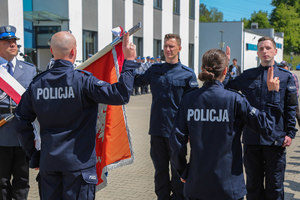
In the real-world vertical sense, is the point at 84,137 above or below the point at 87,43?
below

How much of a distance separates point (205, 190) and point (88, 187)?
938mm

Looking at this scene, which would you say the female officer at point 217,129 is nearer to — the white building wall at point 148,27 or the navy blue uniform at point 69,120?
the navy blue uniform at point 69,120

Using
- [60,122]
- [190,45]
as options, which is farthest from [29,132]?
[190,45]

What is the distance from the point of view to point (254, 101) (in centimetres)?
407

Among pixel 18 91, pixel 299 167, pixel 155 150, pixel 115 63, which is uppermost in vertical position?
pixel 115 63

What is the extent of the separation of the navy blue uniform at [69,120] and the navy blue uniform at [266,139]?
1.71 meters

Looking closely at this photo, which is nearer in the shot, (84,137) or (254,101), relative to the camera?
(84,137)

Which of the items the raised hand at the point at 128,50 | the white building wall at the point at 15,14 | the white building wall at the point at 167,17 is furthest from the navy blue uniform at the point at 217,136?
the white building wall at the point at 167,17

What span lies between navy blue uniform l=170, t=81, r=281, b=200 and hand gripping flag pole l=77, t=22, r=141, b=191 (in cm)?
102

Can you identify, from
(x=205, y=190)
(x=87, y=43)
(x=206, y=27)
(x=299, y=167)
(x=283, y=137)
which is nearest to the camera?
(x=205, y=190)

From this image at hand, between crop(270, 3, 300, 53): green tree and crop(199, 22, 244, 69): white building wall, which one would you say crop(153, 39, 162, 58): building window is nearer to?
crop(199, 22, 244, 69): white building wall

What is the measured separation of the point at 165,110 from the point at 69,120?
5.57 feet

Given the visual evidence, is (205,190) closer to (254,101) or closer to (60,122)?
(60,122)

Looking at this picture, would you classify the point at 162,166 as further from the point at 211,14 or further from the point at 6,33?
the point at 211,14
